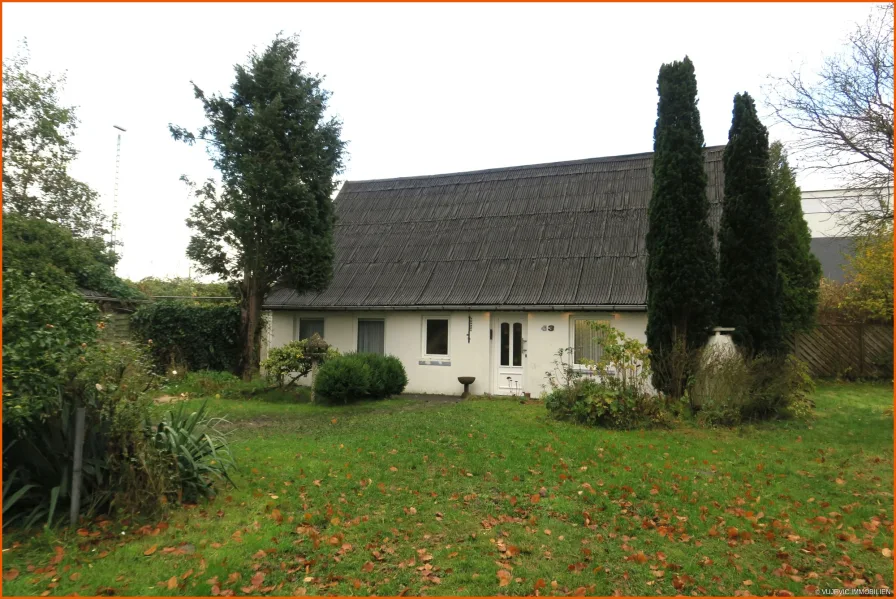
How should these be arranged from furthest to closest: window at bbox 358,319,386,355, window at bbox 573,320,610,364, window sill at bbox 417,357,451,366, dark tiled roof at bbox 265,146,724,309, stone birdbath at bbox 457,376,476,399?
window at bbox 358,319,386,355
window sill at bbox 417,357,451,366
dark tiled roof at bbox 265,146,724,309
stone birdbath at bbox 457,376,476,399
window at bbox 573,320,610,364

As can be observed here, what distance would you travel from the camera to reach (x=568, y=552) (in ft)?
16.7

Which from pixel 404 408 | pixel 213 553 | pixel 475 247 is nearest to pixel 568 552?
pixel 213 553

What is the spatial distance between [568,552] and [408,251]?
14.7 meters

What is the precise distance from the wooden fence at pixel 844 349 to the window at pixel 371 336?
12.3 metres

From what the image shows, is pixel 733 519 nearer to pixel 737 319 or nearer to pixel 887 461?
pixel 887 461

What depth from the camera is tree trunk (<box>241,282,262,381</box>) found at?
54.7ft

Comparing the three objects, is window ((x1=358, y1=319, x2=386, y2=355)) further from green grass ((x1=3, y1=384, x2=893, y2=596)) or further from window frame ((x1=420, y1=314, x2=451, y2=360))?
green grass ((x1=3, y1=384, x2=893, y2=596))

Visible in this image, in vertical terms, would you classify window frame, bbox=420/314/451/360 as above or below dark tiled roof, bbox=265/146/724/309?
below

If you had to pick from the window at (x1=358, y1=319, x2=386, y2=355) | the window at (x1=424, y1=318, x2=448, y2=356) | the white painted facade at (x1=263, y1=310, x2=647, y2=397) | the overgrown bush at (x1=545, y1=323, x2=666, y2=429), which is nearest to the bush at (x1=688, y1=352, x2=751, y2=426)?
the overgrown bush at (x1=545, y1=323, x2=666, y2=429)

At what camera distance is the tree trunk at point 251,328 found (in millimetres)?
Result: 16672

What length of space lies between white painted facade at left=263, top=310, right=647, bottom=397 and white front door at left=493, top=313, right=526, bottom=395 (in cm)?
3

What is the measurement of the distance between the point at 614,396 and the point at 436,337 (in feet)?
23.0

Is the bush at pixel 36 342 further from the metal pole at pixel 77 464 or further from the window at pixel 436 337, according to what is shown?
the window at pixel 436 337

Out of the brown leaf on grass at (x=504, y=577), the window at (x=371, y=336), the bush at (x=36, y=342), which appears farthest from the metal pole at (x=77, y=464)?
the window at (x=371, y=336)
